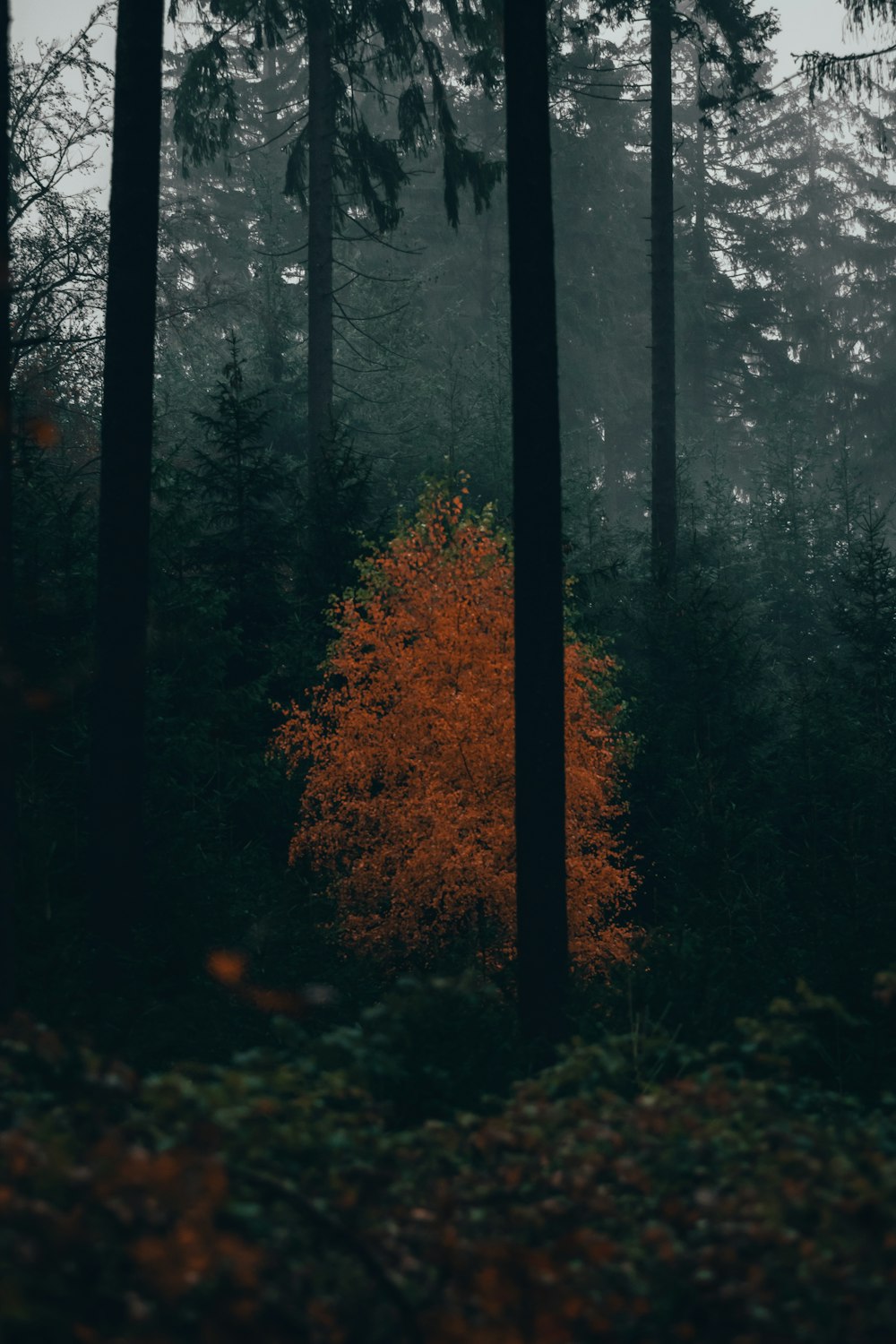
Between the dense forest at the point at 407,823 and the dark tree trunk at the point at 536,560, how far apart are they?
4cm

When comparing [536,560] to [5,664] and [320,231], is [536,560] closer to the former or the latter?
[5,664]

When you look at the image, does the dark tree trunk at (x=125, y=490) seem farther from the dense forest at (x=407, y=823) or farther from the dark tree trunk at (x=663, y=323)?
the dark tree trunk at (x=663, y=323)

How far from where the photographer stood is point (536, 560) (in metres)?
9.84

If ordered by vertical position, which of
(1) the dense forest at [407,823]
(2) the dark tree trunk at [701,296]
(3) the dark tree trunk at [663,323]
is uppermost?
(2) the dark tree trunk at [701,296]

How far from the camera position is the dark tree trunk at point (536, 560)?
9.74 metres

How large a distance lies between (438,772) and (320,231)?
38.2 feet

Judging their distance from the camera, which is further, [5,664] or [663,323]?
[663,323]

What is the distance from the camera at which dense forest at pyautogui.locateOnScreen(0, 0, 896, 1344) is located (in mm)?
4086

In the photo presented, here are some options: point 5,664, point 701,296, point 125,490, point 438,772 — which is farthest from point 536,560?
point 701,296

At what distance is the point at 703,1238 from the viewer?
4.54 m

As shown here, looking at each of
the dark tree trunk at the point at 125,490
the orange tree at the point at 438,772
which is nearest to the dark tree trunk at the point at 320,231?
the orange tree at the point at 438,772

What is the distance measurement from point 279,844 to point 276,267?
18.0 meters

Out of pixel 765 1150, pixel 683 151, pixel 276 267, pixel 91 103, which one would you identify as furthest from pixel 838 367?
pixel 765 1150

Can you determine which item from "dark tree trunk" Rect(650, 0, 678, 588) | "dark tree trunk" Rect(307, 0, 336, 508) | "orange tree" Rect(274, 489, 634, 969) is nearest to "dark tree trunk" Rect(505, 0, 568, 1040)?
"orange tree" Rect(274, 489, 634, 969)
